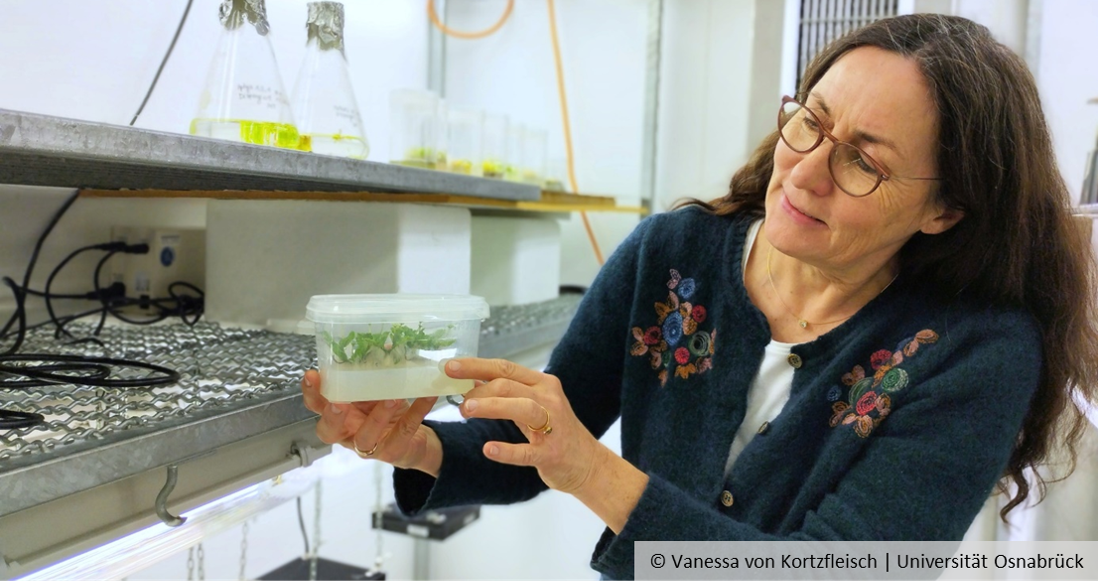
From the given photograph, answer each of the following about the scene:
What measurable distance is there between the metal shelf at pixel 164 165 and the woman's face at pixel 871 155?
47cm

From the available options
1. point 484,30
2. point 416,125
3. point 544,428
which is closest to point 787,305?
point 544,428

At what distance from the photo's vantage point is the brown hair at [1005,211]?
2.75ft

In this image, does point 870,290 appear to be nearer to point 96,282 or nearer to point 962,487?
point 962,487

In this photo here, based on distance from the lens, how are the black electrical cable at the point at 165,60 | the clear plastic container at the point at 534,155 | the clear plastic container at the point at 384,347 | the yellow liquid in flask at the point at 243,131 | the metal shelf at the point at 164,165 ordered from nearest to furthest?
the metal shelf at the point at 164,165 < the clear plastic container at the point at 384,347 < the yellow liquid in flask at the point at 243,131 < the black electrical cable at the point at 165,60 < the clear plastic container at the point at 534,155

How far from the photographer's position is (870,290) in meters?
0.98

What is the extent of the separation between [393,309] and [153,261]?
2.48ft

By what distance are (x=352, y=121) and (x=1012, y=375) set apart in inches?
36.2

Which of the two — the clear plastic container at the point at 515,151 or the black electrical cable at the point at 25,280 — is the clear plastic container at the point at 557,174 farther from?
the black electrical cable at the point at 25,280

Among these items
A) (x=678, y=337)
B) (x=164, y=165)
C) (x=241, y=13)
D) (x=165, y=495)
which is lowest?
(x=165, y=495)

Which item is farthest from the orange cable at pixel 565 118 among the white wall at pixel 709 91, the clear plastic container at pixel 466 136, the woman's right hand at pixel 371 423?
the woman's right hand at pixel 371 423

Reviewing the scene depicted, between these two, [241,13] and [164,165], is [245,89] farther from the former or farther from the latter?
[164,165]

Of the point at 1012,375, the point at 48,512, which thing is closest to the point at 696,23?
the point at 1012,375

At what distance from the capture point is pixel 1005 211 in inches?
35.0

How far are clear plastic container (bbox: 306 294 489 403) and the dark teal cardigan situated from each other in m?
0.25
